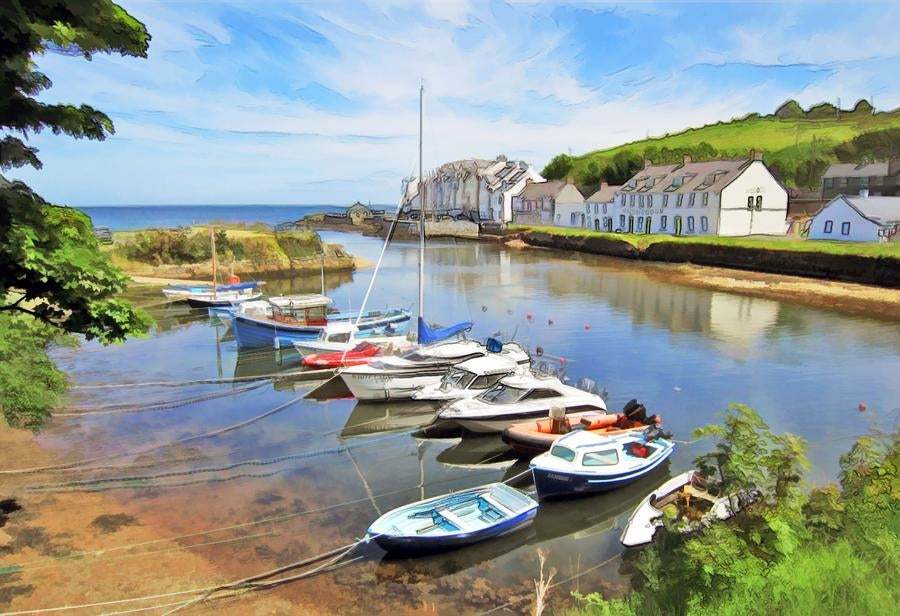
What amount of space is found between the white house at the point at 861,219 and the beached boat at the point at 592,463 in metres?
56.2

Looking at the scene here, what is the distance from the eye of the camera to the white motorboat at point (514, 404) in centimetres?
1938

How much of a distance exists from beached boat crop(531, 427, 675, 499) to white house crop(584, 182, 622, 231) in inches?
3309

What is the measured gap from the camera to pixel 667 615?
26.1 ft

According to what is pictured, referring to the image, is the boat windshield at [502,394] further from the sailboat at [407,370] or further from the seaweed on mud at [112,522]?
the seaweed on mud at [112,522]

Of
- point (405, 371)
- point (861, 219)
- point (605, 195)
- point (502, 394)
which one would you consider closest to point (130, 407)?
point (405, 371)

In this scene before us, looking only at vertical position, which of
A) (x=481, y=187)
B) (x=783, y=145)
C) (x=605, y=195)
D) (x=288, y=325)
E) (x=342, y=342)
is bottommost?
(x=342, y=342)

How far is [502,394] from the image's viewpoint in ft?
65.9

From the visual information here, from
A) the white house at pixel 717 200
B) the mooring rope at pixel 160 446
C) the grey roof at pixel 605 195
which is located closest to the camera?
the mooring rope at pixel 160 446

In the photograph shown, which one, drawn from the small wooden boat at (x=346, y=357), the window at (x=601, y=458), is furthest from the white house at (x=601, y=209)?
the window at (x=601, y=458)

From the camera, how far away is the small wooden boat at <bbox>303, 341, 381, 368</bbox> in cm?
2733

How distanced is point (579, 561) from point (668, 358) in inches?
744

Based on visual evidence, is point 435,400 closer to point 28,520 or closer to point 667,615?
point 28,520

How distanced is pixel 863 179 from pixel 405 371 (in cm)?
8639

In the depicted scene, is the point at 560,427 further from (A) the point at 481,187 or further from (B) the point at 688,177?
(A) the point at 481,187
